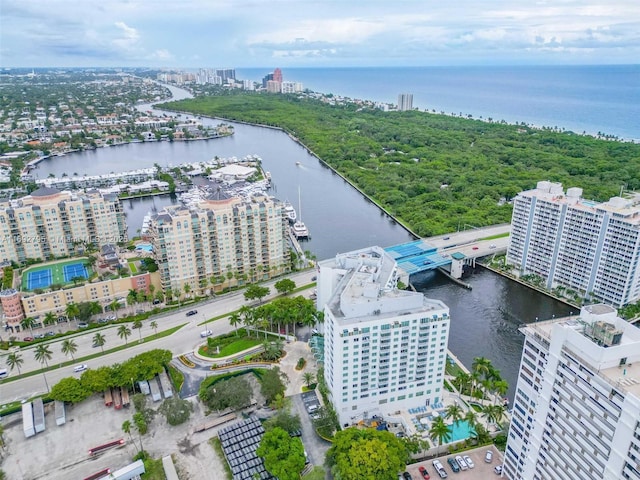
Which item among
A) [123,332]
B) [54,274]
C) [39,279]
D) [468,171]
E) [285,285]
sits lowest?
[123,332]

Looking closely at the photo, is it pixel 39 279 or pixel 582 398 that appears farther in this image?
pixel 39 279

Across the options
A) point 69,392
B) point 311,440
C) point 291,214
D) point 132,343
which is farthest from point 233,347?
point 291,214

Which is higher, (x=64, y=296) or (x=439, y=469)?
(x=64, y=296)

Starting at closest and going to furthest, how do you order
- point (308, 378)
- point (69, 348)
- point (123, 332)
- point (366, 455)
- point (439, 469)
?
point (366, 455)
point (439, 469)
point (308, 378)
point (69, 348)
point (123, 332)

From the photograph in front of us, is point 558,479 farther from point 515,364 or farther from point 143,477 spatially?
point 143,477

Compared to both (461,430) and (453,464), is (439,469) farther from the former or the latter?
(461,430)

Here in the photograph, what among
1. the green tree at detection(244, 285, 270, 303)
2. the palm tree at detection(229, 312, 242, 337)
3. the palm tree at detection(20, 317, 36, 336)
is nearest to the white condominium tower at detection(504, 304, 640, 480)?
the palm tree at detection(229, 312, 242, 337)
